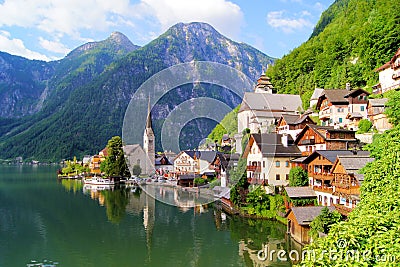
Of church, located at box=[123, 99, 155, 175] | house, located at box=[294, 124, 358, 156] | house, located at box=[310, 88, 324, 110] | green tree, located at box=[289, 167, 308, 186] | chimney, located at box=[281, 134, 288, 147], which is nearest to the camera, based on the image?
green tree, located at box=[289, 167, 308, 186]

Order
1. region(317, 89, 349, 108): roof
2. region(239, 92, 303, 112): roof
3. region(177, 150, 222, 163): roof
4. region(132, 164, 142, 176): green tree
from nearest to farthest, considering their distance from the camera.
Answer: region(317, 89, 349, 108): roof → region(132, 164, 142, 176): green tree → region(239, 92, 303, 112): roof → region(177, 150, 222, 163): roof

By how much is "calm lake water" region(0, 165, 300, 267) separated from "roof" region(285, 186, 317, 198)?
2.42m

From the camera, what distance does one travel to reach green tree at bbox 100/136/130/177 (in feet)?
191

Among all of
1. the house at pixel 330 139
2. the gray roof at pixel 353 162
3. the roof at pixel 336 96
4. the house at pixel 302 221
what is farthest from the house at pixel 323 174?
the roof at pixel 336 96

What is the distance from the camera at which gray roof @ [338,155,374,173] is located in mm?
19641

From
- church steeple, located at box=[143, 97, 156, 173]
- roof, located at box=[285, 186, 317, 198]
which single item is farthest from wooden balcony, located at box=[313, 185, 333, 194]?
church steeple, located at box=[143, 97, 156, 173]

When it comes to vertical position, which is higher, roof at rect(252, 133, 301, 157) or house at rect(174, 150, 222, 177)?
roof at rect(252, 133, 301, 157)

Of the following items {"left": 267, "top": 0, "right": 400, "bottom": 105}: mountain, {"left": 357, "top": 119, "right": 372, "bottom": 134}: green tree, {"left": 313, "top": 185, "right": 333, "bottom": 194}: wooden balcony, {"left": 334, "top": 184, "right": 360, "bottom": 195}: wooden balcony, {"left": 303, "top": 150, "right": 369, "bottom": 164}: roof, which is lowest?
{"left": 313, "top": 185, "right": 333, "bottom": 194}: wooden balcony

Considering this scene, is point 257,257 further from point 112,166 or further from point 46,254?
point 112,166

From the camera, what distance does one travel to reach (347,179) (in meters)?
19.9

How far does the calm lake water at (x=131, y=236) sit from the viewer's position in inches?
719

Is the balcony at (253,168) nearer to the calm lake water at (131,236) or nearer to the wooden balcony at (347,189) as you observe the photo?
the calm lake water at (131,236)

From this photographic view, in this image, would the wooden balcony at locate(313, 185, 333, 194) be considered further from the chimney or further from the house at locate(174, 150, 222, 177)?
the house at locate(174, 150, 222, 177)

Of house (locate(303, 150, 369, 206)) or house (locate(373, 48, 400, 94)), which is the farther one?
house (locate(373, 48, 400, 94))
